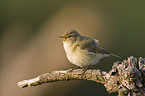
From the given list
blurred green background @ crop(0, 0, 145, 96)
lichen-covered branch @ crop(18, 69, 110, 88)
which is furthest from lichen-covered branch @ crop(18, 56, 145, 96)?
blurred green background @ crop(0, 0, 145, 96)

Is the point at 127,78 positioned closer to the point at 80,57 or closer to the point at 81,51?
the point at 80,57

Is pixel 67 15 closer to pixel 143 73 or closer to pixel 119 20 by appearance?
pixel 119 20

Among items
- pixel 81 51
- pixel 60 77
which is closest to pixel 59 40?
pixel 81 51

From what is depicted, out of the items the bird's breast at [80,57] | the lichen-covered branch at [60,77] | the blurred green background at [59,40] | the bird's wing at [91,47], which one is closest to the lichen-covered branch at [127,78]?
the lichen-covered branch at [60,77]

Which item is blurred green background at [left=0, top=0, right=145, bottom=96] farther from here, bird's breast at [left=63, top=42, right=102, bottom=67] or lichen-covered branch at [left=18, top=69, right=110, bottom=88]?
lichen-covered branch at [left=18, top=69, right=110, bottom=88]

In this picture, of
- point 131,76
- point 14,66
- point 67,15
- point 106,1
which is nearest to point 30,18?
point 67,15
